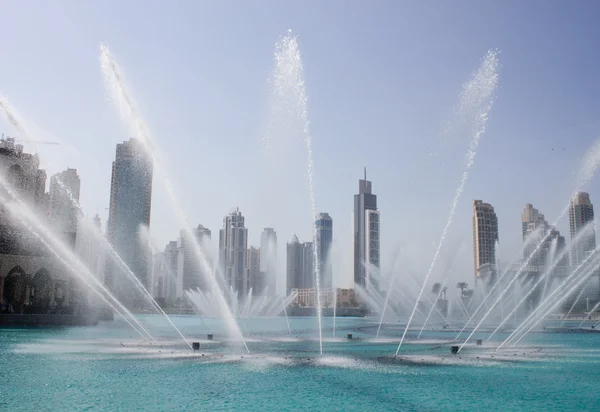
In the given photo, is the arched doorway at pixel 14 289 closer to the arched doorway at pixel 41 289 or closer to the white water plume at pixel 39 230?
the arched doorway at pixel 41 289

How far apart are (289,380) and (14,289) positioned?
82.9 m

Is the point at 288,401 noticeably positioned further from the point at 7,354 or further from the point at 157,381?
the point at 7,354

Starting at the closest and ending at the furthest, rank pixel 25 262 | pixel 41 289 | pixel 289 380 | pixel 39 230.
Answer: pixel 289 380
pixel 25 262
pixel 41 289
pixel 39 230

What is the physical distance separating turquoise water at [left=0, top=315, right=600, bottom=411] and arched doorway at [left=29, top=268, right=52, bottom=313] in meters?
60.6

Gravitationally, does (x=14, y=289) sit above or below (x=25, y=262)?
below

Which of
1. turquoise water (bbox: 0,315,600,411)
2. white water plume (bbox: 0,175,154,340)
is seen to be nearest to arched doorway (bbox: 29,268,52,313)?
white water plume (bbox: 0,175,154,340)

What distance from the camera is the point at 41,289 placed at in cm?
10350

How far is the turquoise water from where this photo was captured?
960 inches

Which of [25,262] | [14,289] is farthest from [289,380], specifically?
[25,262]

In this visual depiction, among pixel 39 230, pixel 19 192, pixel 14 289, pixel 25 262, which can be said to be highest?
pixel 19 192

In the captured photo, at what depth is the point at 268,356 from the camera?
41844mm

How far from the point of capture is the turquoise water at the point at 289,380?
960 inches

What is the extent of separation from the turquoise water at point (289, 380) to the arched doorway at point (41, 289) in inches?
Answer: 2385

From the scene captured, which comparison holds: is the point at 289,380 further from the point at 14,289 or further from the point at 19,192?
the point at 19,192
